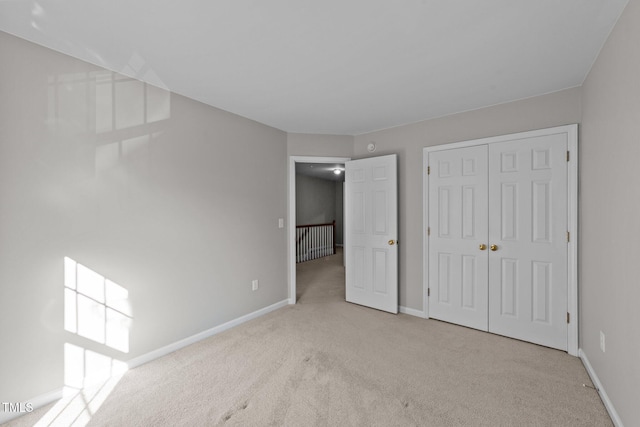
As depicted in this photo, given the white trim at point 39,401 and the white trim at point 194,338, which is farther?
the white trim at point 194,338

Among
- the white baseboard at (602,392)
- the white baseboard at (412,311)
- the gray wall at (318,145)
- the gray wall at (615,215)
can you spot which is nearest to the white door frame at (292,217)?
the gray wall at (318,145)

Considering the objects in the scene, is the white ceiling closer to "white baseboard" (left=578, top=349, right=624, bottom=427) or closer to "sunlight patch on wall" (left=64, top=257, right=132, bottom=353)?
"sunlight patch on wall" (left=64, top=257, right=132, bottom=353)

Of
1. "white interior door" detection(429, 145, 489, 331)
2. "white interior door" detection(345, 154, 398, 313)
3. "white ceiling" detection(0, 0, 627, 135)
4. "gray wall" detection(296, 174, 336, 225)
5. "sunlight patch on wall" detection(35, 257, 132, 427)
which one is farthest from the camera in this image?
"gray wall" detection(296, 174, 336, 225)

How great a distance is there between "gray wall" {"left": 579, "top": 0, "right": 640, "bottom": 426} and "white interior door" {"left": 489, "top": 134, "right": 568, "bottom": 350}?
0.24 meters

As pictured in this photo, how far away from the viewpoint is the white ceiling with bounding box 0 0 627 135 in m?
1.55

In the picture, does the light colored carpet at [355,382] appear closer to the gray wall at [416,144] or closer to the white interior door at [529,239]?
the white interior door at [529,239]

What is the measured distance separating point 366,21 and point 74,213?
7.86 feet

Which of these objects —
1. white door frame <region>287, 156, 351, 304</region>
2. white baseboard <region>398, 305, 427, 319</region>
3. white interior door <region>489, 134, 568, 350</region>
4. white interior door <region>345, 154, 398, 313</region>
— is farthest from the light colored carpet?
white door frame <region>287, 156, 351, 304</region>

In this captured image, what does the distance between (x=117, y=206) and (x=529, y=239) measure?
12.3 ft

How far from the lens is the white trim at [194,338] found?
7.84 feet

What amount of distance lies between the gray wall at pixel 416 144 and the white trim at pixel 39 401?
3354mm

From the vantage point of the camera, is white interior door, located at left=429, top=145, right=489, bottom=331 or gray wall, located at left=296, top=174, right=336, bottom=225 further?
gray wall, located at left=296, top=174, right=336, bottom=225

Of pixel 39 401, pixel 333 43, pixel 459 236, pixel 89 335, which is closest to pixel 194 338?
pixel 89 335

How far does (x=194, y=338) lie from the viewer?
2.78 m
